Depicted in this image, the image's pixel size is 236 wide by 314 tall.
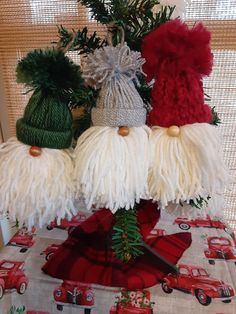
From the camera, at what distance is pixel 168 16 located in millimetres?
434

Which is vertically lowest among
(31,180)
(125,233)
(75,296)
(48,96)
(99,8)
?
(75,296)

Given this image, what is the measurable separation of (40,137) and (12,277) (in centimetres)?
31

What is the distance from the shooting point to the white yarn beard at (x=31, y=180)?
40cm

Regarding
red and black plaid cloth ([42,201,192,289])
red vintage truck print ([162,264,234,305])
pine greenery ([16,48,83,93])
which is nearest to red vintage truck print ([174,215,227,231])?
red and black plaid cloth ([42,201,192,289])

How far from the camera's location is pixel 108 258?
58cm

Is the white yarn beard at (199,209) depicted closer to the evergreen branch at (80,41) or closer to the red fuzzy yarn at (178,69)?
the red fuzzy yarn at (178,69)

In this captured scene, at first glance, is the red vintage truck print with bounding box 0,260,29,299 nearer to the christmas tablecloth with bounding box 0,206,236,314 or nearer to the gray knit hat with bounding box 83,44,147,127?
the christmas tablecloth with bounding box 0,206,236,314

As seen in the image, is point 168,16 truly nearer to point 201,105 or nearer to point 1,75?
point 201,105

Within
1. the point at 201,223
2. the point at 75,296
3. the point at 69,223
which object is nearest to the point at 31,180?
the point at 75,296

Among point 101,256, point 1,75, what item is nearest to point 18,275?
point 101,256

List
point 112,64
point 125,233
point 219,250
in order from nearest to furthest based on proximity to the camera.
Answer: point 112,64 < point 125,233 < point 219,250

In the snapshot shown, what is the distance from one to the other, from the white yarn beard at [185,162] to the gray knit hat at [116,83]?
50 mm

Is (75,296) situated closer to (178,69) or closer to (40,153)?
(40,153)

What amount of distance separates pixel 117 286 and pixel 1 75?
59cm
